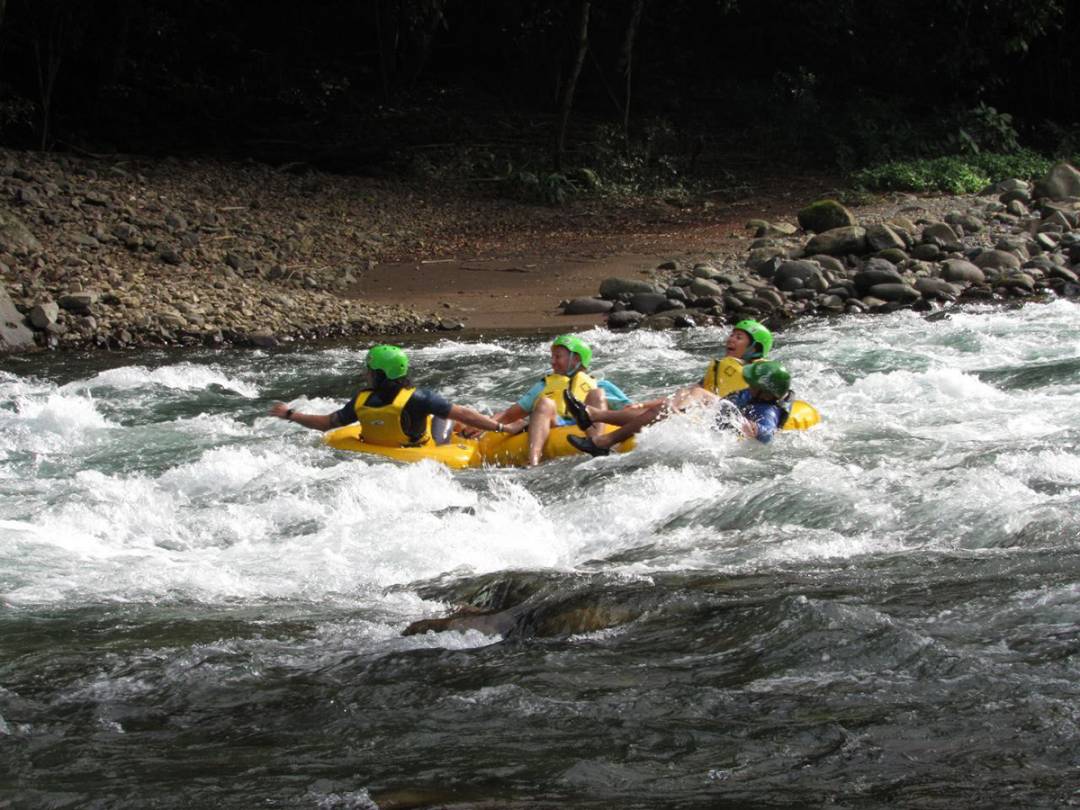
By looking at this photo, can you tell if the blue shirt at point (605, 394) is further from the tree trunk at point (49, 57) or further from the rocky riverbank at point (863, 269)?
the tree trunk at point (49, 57)

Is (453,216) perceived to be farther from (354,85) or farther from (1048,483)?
(1048,483)

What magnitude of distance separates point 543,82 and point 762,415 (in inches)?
644

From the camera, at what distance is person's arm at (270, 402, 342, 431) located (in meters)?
8.90

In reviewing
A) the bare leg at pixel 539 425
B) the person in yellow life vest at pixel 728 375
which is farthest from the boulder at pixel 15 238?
the person in yellow life vest at pixel 728 375

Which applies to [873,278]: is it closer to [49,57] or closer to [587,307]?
[587,307]

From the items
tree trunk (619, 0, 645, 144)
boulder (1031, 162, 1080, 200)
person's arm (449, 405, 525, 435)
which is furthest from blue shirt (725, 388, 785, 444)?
tree trunk (619, 0, 645, 144)

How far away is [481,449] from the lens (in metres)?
9.22

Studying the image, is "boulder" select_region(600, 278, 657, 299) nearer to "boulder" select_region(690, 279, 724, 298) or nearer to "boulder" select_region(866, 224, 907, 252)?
"boulder" select_region(690, 279, 724, 298)

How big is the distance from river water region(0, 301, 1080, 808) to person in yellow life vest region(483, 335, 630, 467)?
50 cm

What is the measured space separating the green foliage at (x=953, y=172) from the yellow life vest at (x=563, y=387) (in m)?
11.9

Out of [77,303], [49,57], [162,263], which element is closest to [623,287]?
[162,263]

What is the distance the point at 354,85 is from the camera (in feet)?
79.4

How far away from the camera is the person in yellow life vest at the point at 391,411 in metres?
8.91

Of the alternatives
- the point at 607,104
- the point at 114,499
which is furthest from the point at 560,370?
the point at 607,104
